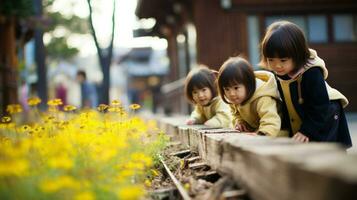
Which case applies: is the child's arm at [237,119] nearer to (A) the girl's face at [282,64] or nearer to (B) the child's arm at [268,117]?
(B) the child's arm at [268,117]

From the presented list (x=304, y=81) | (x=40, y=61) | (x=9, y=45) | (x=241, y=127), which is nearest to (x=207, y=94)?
(x=241, y=127)

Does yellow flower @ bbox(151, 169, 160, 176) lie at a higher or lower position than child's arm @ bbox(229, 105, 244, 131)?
lower

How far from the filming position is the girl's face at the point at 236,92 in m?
4.28

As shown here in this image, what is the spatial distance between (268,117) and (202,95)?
57.6 inches

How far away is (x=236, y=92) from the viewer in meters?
4.28

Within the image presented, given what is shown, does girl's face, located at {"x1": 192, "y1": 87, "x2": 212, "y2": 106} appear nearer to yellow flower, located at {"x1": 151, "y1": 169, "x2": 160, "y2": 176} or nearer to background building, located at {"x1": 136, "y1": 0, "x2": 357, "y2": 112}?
yellow flower, located at {"x1": 151, "y1": 169, "x2": 160, "y2": 176}

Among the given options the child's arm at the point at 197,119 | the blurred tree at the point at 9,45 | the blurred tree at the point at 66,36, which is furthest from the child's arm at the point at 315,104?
the blurred tree at the point at 66,36

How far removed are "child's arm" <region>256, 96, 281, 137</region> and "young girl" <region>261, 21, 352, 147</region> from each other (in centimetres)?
19

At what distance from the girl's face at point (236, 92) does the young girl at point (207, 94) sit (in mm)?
1144

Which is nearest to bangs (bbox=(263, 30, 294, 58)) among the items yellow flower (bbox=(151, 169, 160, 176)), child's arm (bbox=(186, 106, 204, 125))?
yellow flower (bbox=(151, 169, 160, 176))

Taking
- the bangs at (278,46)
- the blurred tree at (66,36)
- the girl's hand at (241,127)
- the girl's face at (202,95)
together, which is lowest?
the girl's hand at (241,127)

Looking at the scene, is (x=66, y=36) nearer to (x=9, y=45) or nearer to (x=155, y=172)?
(x=9, y=45)

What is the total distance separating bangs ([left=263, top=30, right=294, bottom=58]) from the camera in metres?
3.75

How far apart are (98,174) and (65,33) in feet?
99.0
